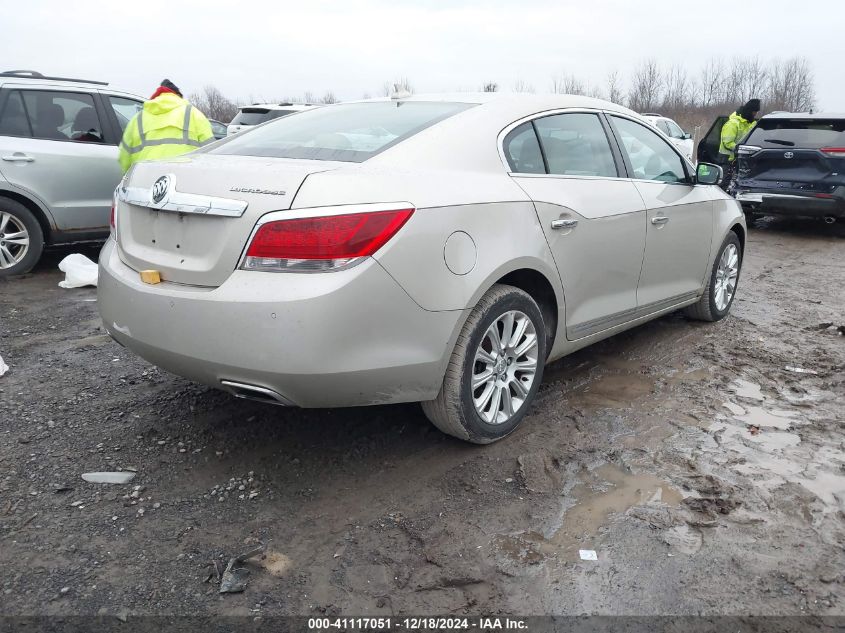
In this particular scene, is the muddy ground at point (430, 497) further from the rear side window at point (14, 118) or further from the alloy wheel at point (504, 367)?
the rear side window at point (14, 118)

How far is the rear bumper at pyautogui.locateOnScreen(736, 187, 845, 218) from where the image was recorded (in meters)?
8.91

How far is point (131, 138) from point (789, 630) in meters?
5.83

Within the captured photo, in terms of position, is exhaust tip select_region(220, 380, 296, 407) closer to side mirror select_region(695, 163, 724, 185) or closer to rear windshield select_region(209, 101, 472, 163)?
rear windshield select_region(209, 101, 472, 163)

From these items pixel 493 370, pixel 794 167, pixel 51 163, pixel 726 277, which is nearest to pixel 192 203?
pixel 493 370

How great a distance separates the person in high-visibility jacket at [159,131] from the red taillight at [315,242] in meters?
3.90

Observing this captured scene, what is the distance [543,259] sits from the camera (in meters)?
3.28

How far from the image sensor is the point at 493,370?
321cm

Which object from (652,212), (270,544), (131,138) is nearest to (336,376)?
(270,544)

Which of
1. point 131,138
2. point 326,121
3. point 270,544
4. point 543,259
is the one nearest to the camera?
point 270,544

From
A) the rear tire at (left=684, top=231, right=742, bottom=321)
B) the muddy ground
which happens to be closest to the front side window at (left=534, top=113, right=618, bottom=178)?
the muddy ground

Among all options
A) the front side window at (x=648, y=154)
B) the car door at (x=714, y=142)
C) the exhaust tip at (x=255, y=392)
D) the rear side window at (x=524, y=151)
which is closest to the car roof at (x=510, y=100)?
the rear side window at (x=524, y=151)

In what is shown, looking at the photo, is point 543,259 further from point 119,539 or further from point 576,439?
point 119,539

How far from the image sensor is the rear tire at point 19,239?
6.26 m

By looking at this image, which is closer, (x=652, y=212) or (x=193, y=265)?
(x=193, y=265)
